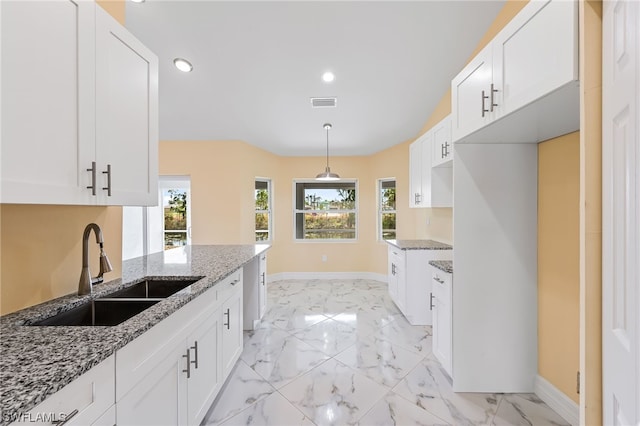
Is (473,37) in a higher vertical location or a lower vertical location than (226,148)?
higher

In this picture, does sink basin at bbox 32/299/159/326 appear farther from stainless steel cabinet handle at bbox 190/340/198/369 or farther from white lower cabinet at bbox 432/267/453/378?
white lower cabinet at bbox 432/267/453/378

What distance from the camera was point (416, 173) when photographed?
384 centimetres

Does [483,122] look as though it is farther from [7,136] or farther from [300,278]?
[300,278]

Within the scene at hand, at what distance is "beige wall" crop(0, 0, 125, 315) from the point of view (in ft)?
3.66

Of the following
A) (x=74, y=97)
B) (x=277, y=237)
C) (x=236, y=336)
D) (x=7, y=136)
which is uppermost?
(x=74, y=97)

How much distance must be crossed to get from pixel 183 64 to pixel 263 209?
9.59ft

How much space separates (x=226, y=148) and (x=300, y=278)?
113 inches

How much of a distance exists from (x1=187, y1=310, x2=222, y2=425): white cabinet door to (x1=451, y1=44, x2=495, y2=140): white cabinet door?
6.77 feet
